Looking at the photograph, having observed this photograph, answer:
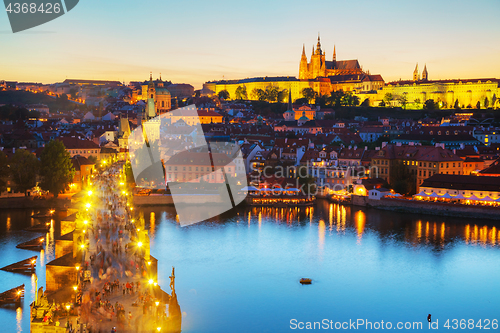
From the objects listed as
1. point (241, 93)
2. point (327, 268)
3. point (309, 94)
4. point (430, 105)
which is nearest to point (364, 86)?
point (309, 94)

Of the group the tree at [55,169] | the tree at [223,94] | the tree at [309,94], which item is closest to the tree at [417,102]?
the tree at [309,94]

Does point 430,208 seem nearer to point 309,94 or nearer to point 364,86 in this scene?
point 309,94

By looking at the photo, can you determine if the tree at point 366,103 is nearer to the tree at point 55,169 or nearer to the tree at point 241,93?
the tree at point 241,93

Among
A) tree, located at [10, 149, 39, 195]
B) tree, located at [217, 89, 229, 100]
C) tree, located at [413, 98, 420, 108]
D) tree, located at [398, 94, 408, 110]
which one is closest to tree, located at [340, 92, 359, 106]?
tree, located at [398, 94, 408, 110]

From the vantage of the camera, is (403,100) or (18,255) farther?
(403,100)

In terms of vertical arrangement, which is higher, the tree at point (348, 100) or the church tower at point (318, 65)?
the church tower at point (318, 65)

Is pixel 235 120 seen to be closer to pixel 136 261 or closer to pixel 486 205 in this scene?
pixel 486 205

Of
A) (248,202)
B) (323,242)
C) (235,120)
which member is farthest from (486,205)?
(235,120)
